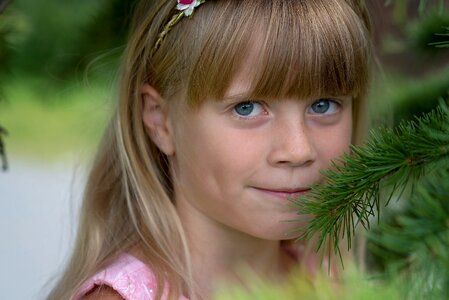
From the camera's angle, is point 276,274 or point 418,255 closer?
point 418,255

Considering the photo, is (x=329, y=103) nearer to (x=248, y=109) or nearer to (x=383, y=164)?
(x=248, y=109)

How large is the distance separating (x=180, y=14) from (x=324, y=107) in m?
0.25

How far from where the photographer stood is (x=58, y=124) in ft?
10.9

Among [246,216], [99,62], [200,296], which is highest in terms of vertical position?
[99,62]

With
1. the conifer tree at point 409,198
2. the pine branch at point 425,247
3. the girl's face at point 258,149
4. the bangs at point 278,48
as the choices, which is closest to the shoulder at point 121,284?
the girl's face at point 258,149

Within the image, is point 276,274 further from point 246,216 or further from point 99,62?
point 99,62

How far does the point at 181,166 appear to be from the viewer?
1186 mm

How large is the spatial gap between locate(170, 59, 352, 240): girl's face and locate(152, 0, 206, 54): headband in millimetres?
124

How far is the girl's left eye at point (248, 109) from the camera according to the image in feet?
3.42

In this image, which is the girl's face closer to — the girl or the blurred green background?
the girl

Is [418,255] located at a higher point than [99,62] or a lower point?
lower

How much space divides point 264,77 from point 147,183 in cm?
35

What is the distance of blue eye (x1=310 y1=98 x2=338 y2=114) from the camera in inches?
42.2

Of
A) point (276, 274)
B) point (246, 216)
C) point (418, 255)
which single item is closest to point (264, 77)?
point (246, 216)
